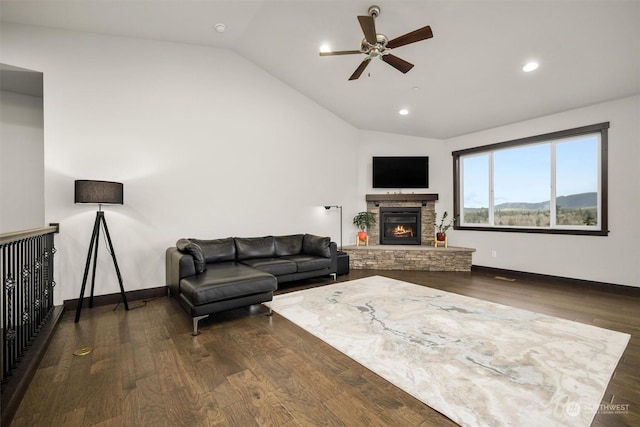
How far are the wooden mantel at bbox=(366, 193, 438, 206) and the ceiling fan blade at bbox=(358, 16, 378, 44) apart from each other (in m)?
3.86

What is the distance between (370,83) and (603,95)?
353 centimetres

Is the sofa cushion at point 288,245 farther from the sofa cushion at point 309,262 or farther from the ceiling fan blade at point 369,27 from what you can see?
the ceiling fan blade at point 369,27

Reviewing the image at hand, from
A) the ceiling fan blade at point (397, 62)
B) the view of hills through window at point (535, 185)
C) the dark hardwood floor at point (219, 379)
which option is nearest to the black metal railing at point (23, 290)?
the dark hardwood floor at point (219, 379)

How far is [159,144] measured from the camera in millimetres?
4109

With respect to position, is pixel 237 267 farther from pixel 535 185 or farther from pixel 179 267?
pixel 535 185

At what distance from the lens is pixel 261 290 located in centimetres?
322

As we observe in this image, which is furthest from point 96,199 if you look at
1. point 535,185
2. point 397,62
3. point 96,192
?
point 535,185

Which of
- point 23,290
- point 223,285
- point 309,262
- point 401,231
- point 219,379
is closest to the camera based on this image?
point 219,379

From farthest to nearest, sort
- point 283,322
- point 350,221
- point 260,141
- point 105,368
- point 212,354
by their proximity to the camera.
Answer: point 350,221, point 260,141, point 283,322, point 212,354, point 105,368

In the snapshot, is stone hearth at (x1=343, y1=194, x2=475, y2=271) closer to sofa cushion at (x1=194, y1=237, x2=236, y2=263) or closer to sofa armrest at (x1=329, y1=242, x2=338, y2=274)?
→ sofa armrest at (x1=329, y1=242, x2=338, y2=274)

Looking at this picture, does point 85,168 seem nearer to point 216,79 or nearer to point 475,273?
point 216,79

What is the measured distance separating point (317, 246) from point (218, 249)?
1.68 meters

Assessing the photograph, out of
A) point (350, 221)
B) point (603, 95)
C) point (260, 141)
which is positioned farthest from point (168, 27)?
point (603, 95)

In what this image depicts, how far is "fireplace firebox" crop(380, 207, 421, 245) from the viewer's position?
257 inches
